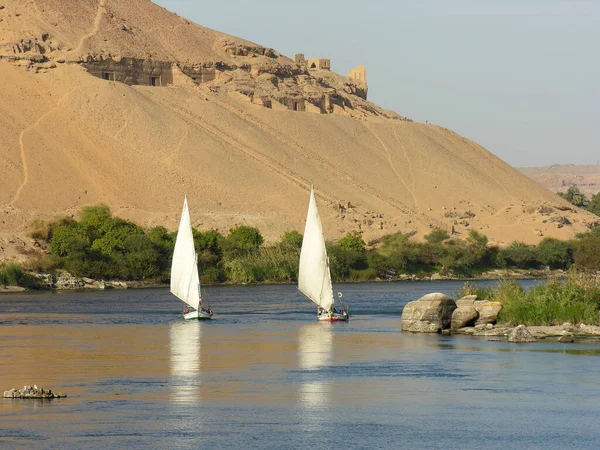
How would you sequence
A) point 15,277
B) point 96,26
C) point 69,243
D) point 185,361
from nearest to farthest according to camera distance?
point 185,361 → point 15,277 → point 69,243 → point 96,26

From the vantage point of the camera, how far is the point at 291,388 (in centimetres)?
2673

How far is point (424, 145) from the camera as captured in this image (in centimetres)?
11856

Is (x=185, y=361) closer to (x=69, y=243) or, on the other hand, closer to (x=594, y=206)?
(x=69, y=243)

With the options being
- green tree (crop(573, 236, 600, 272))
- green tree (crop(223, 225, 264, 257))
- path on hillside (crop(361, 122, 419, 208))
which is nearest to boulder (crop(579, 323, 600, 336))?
green tree (crop(573, 236, 600, 272))

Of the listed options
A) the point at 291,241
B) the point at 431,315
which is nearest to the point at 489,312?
the point at 431,315

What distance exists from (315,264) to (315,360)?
43.4 ft

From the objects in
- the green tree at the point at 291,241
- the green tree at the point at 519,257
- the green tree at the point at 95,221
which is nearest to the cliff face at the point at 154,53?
the green tree at the point at 95,221

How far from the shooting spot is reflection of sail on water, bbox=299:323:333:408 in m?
25.6

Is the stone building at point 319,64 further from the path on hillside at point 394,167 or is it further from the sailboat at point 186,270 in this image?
the sailboat at point 186,270

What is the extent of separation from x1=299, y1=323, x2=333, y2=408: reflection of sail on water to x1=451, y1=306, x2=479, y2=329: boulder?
144 inches

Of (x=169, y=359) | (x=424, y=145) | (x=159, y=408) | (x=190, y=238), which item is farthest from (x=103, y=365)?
(x=424, y=145)


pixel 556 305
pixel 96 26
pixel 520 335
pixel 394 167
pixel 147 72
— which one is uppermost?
pixel 96 26

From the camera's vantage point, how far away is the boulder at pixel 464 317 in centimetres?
3862

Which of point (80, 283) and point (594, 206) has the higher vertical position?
point (594, 206)
